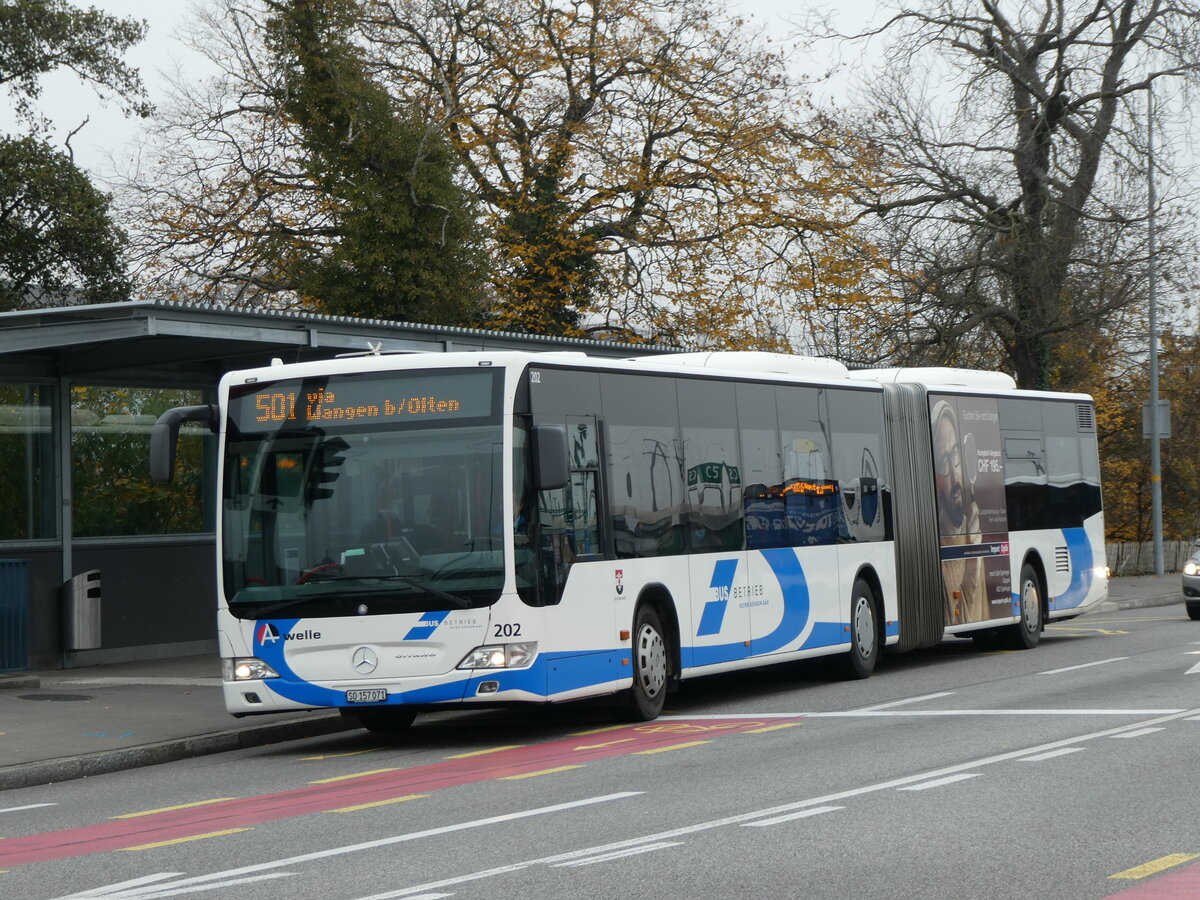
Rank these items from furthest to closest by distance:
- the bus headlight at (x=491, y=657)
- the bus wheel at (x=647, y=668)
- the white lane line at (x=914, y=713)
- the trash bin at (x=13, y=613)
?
the trash bin at (x=13, y=613)
the bus wheel at (x=647, y=668)
the white lane line at (x=914, y=713)
the bus headlight at (x=491, y=657)

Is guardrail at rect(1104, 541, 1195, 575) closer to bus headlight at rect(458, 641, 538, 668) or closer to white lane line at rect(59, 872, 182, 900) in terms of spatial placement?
bus headlight at rect(458, 641, 538, 668)

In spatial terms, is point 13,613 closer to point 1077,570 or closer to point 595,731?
point 595,731

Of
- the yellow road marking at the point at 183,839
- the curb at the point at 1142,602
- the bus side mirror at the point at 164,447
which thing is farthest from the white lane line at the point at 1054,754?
the curb at the point at 1142,602

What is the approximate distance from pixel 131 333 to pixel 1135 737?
382 inches

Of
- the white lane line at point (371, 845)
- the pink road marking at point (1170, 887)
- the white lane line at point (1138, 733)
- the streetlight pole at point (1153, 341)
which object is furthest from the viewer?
the streetlight pole at point (1153, 341)

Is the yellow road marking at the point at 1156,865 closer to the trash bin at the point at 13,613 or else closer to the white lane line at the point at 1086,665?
the white lane line at the point at 1086,665

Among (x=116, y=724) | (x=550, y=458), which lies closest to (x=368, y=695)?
(x=550, y=458)

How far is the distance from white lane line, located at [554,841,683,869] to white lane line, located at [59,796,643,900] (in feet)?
0.97

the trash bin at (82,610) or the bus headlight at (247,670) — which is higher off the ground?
the trash bin at (82,610)

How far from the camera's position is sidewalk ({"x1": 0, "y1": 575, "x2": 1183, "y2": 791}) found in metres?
12.5

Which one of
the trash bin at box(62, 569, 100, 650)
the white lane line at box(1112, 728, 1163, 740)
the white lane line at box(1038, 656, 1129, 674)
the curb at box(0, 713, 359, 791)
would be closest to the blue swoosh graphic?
the white lane line at box(1038, 656, 1129, 674)

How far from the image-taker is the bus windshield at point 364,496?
40.3 ft

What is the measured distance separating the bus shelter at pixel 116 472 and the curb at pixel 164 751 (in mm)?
4127

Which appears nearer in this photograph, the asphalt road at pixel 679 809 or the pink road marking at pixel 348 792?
the asphalt road at pixel 679 809
